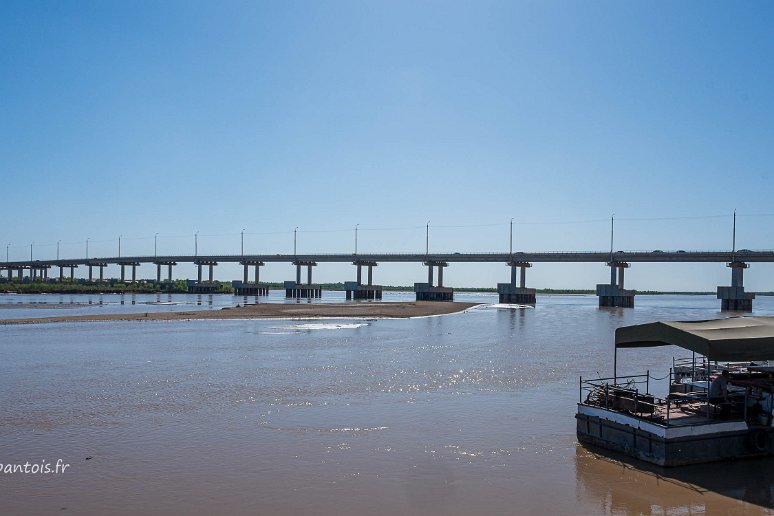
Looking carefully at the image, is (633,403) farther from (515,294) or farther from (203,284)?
(203,284)

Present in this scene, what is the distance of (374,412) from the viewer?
665 inches

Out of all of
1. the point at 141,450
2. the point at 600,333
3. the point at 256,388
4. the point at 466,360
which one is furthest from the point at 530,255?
the point at 141,450

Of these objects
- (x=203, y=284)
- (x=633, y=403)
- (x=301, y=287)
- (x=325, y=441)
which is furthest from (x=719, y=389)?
(x=203, y=284)

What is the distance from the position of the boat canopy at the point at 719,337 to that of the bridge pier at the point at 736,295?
3767 inches

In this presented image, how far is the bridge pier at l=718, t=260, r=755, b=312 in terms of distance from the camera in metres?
98.2

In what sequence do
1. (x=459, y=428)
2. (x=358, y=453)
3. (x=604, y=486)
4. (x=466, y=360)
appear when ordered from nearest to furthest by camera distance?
1. (x=604, y=486)
2. (x=358, y=453)
3. (x=459, y=428)
4. (x=466, y=360)

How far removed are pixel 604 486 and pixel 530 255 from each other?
366ft

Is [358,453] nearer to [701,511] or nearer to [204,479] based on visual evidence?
[204,479]

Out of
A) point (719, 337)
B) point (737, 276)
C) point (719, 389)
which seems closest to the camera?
point (719, 337)

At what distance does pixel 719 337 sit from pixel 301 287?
143335mm

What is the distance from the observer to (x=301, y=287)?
153 metres

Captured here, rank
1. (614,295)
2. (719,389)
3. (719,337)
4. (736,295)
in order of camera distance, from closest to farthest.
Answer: (719,337), (719,389), (736,295), (614,295)

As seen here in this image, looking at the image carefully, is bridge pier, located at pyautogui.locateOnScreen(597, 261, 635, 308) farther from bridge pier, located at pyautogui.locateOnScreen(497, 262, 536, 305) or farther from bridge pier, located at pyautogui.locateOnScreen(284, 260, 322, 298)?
bridge pier, located at pyautogui.locateOnScreen(284, 260, 322, 298)

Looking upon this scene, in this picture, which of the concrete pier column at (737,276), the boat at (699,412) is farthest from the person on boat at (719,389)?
the concrete pier column at (737,276)
